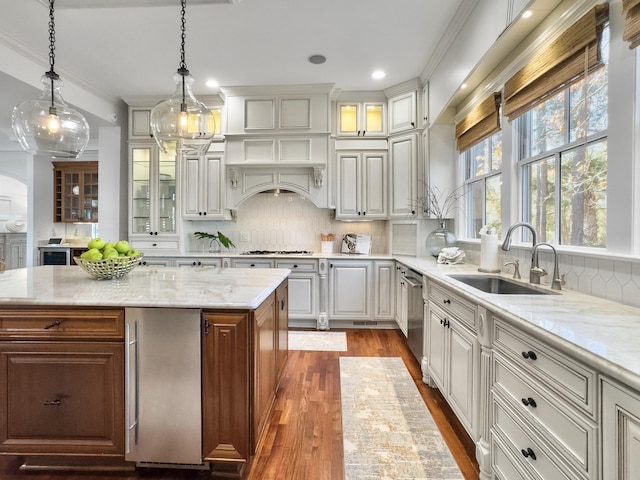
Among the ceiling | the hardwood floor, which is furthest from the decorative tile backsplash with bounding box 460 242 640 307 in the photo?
the ceiling

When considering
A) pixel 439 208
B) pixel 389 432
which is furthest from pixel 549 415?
pixel 439 208

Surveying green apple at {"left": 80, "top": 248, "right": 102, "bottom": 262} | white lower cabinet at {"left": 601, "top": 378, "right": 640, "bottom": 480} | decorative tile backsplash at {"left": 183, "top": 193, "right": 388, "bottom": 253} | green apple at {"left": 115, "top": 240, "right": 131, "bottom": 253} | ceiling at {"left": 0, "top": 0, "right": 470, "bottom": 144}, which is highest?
ceiling at {"left": 0, "top": 0, "right": 470, "bottom": 144}

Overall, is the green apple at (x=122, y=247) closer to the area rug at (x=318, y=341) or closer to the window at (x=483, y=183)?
the area rug at (x=318, y=341)

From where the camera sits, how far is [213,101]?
4.27m

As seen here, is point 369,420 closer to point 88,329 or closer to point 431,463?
point 431,463

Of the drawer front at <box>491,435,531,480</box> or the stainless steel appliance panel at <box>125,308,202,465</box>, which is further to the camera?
the stainless steel appliance panel at <box>125,308,202,465</box>

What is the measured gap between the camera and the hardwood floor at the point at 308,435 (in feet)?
5.26

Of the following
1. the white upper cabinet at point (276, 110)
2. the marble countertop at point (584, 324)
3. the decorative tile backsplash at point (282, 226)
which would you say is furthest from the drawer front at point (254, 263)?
the marble countertop at point (584, 324)

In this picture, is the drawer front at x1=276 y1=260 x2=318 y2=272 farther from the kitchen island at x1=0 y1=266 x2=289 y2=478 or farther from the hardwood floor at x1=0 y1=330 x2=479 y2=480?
the kitchen island at x1=0 y1=266 x2=289 y2=478

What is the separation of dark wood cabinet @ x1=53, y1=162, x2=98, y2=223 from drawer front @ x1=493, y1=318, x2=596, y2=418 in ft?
23.7

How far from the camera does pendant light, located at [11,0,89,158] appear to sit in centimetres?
204

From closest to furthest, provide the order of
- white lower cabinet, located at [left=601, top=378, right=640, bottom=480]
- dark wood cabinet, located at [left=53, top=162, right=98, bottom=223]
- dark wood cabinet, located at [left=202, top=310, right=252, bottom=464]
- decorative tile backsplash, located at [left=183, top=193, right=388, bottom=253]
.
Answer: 1. white lower cabinet, located at [left=601, top=378, right=640, bottom=480]
2. dark wood cabinet, located at [left=202, top=310, right=252, bottom=464]
3. decorative tile backsplash, located at [left=183, top=193, right=388, bottom=253]
4. dark wood cabinet, located at [left=53, top=162, right=98, bottom=223]

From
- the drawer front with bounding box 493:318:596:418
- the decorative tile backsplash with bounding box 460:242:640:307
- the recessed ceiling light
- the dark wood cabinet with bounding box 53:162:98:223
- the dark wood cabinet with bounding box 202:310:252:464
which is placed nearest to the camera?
the drawer front with bounding box 493:318:596:418

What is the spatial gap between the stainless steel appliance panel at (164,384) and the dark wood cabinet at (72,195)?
19.8 feet
